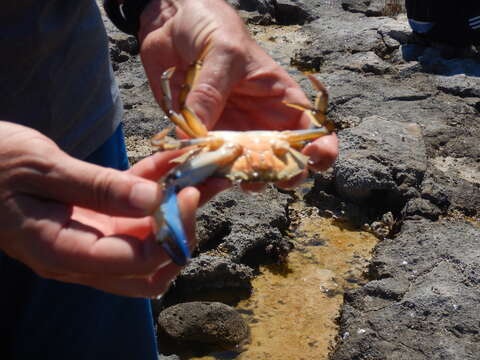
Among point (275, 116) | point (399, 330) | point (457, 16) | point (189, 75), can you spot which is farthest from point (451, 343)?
point (457, 16)

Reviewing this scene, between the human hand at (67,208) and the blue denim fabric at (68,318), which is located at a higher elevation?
the human hand at (67,208)

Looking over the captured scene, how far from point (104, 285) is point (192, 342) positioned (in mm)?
1831

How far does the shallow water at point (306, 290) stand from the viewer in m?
3.55

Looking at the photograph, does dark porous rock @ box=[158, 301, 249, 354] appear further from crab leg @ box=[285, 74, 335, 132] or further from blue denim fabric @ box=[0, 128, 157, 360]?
crab leg @ box=[285, 74, 335, 132]

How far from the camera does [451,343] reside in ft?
9.93

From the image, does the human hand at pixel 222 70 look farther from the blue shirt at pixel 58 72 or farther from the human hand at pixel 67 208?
the human hand at pixel 67 208

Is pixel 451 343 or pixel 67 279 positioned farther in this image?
pixel 451 343

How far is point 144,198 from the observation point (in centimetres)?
162

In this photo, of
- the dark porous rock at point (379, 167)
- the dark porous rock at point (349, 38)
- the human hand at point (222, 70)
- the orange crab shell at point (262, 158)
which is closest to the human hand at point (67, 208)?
the orange crab shell at point (262, 158)

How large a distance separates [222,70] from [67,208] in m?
0.72

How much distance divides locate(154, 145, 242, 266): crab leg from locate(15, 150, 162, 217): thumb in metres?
0.04

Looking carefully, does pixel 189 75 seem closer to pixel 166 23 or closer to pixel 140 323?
pixel 166 23

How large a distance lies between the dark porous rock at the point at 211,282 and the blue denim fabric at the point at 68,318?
4.23 feet

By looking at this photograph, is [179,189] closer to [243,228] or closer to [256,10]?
[243,228]
